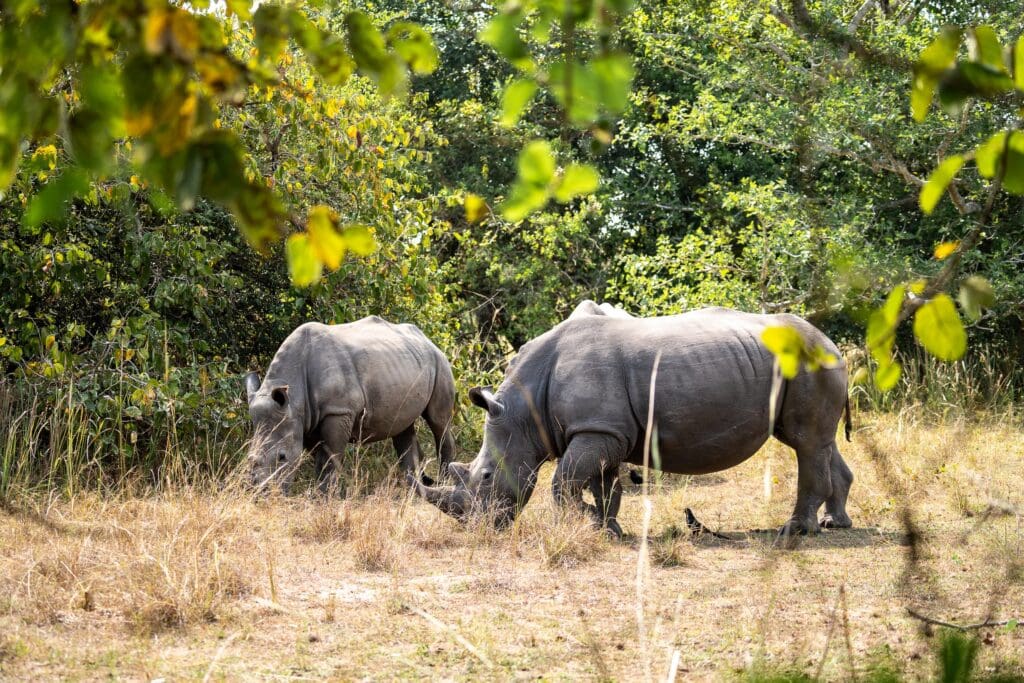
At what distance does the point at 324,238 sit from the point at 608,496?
6530mm

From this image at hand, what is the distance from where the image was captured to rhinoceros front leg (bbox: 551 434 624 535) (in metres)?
7.49

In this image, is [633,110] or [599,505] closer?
[599,505]

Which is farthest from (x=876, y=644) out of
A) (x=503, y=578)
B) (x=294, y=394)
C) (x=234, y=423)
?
(x=234, y=423)

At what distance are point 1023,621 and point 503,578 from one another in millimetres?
2466

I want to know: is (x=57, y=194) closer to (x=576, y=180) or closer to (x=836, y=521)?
(x=576, y=180)

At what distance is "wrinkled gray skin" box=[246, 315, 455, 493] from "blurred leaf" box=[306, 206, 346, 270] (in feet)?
23.1

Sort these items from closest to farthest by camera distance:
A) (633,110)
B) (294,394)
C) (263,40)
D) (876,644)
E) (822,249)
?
(263,40), (876,644), (294,394), (822,249), (633,110)

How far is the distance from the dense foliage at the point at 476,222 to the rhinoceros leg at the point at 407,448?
1305mm

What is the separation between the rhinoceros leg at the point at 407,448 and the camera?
10.4 meters

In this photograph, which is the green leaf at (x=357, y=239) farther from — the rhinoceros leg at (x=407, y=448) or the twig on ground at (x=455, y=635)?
the rhinoceros leg at (x=407, y=448)

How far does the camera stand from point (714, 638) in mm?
5152

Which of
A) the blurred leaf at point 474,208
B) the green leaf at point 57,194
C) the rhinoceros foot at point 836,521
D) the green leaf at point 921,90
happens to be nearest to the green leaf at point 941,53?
the green leaf at point 921,90

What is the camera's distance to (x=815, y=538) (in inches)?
305

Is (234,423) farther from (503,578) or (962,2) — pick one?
(962,2)
